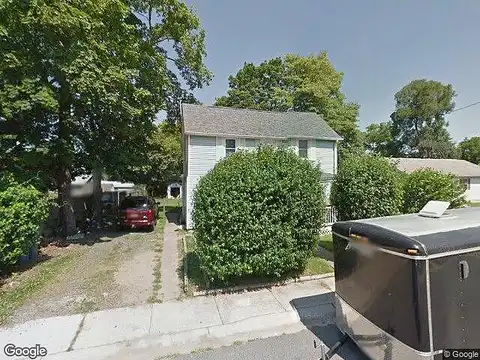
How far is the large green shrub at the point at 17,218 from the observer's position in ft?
21.7

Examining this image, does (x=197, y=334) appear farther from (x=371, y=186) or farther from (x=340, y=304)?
(x=371, y=186)

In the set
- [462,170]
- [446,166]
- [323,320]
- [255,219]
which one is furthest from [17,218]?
[462,170]

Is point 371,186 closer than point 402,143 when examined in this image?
Yes

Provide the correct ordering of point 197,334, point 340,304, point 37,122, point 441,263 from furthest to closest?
point 37,122 < point 197,334 < point 340,304 < point 441,263

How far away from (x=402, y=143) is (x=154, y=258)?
5614 centimetres

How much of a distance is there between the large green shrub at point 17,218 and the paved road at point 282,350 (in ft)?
17.7

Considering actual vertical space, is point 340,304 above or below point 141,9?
below

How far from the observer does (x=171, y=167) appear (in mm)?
28438

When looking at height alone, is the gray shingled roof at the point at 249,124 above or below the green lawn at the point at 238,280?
above

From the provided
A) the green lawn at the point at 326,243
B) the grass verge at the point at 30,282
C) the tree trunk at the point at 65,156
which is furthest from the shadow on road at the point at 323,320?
the tree trunk at the point at 65,156

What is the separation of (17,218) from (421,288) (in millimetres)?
8343

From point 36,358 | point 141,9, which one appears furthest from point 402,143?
point 36,358

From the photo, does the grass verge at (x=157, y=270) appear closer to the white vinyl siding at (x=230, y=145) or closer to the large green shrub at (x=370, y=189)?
the large green shrub at (x=370, y=189)

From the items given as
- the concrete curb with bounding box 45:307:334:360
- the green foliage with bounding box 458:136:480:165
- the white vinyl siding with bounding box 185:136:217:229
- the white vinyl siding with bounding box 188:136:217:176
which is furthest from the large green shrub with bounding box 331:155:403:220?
the green foliage with bounding box 458:136:480:165
